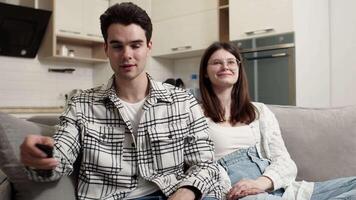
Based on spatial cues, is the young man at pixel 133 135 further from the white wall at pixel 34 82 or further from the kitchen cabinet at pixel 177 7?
the white wall at pixel 34 82

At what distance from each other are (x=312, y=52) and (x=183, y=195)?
7.36ft

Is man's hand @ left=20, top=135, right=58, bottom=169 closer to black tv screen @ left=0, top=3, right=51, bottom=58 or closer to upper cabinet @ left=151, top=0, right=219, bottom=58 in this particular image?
upper cabinet @ left=151, top=0, right=219, bottom=58

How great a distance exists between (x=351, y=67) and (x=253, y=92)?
864mm

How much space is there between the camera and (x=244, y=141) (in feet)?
5.26

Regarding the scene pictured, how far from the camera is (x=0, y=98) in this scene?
3717 mm

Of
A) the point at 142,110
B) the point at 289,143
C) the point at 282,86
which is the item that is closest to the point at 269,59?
the point at 282,86

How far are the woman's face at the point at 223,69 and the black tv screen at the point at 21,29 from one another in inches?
102

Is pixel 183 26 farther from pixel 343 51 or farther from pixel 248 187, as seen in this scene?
pixel 248 187

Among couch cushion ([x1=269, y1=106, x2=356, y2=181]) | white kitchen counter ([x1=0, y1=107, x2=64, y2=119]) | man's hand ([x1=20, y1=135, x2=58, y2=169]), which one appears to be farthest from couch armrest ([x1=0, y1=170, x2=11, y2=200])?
white kitchen counter ([x1=0, y1=107, x2=64, y2=119])

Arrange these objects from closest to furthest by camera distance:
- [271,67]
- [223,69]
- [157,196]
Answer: [157,196] < [223,69] < [271,67]

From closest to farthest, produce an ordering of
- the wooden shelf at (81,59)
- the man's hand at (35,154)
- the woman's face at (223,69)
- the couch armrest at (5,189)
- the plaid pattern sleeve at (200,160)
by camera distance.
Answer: the man's hand at (35,154) < the couch armrest at (5,189) < the plaid pattern sleeve at (200,160) < the woman's face at (223,69) < the wooden shelf at (81,59)

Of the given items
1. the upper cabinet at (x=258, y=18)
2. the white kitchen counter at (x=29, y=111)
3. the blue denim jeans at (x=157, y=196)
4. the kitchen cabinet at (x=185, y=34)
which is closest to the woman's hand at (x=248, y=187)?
the blue denim jeans at (x=157, y=196)

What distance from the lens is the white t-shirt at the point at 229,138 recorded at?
62.0 inches

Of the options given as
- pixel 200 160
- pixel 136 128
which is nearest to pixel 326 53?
pixel 200 160
